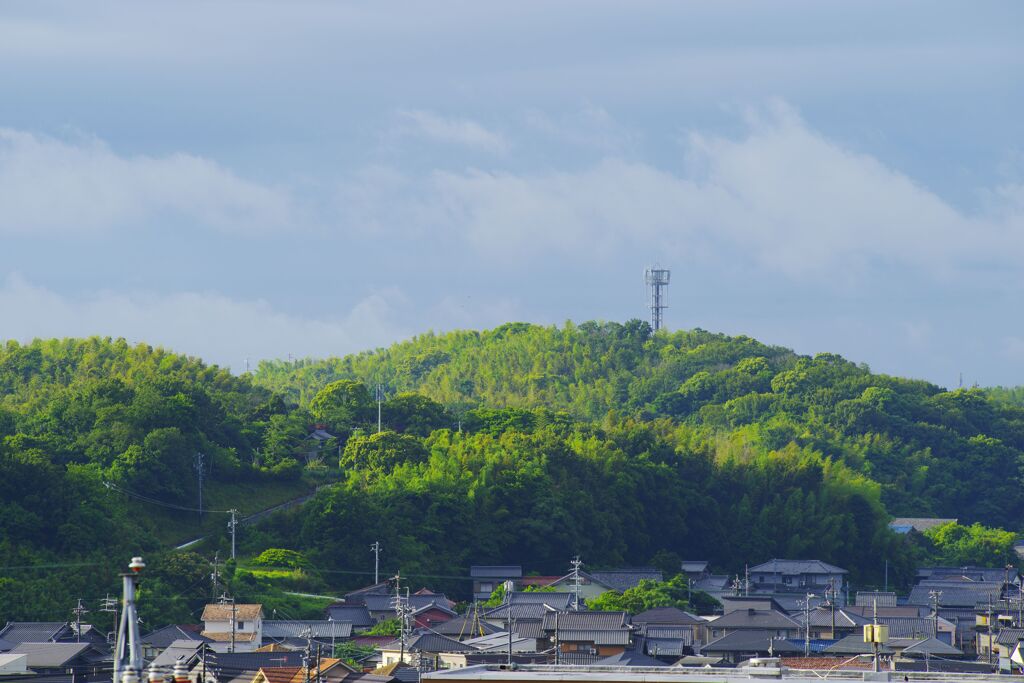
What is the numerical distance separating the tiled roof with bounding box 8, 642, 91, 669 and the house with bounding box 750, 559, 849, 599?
26798mm

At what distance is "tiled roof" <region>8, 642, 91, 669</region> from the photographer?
2789cm

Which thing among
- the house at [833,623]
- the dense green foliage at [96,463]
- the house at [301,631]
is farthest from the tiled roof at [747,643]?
the dense green foliage at [96,463]

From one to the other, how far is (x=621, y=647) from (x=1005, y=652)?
8389mm

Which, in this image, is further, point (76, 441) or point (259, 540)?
point (76, 441)

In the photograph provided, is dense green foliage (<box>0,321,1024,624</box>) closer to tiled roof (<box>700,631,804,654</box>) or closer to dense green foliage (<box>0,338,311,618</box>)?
dense green foliage (<box>0,338,311,618</box>)

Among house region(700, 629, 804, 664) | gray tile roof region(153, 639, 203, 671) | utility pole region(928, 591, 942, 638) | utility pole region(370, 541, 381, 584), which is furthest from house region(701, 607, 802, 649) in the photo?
gray tile roof region(153, 639, 203, 671)

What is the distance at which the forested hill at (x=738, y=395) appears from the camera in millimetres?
73250

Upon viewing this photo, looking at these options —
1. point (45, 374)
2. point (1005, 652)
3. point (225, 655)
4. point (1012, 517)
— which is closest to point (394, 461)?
point (45, 374)

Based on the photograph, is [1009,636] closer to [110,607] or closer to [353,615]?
[353,615]

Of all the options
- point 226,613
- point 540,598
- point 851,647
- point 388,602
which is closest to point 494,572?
point 540,598

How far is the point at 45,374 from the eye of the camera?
212 ft

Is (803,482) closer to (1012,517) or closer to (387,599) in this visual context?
(1012,517)

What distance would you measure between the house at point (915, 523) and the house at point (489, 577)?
21319 mm

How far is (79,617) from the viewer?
34.5 meters
